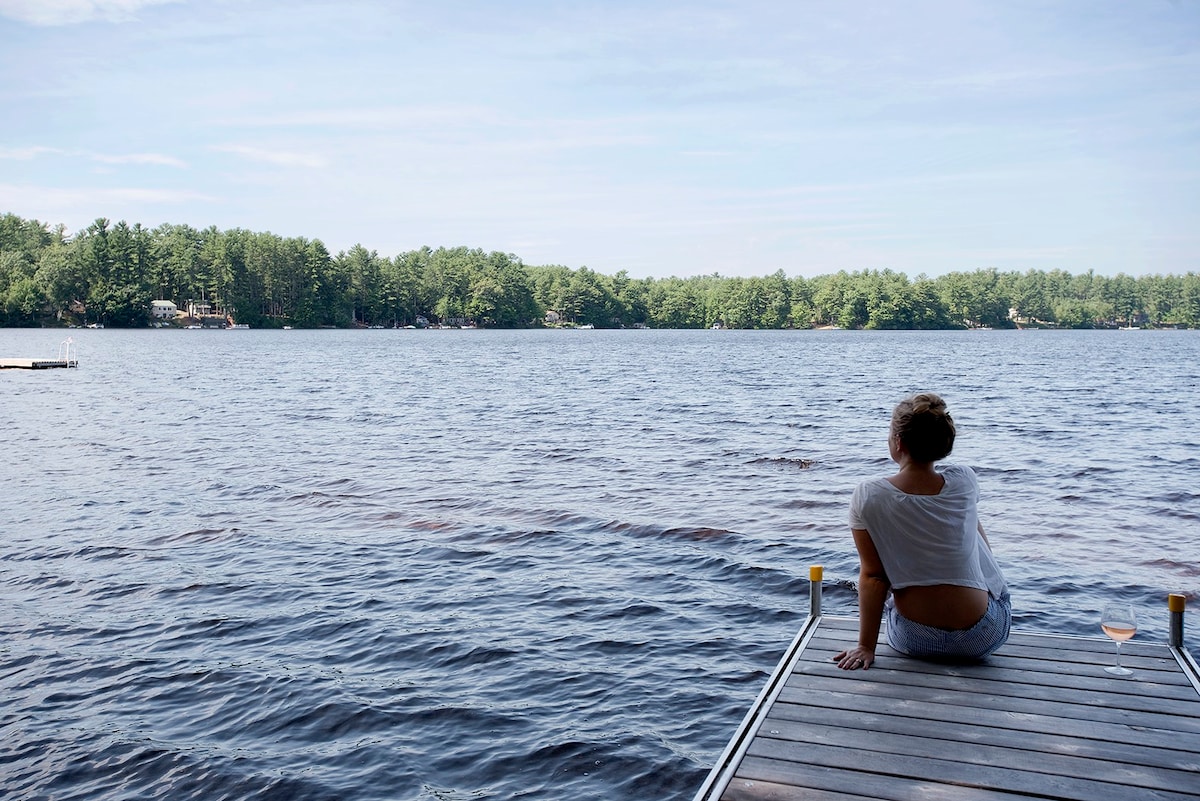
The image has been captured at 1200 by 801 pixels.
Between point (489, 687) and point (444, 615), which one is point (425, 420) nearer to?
point (444, 615)

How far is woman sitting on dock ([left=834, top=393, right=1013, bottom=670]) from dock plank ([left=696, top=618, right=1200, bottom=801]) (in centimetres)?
18

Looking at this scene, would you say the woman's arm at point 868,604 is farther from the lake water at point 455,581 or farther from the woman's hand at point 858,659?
the lake water at point 455,581

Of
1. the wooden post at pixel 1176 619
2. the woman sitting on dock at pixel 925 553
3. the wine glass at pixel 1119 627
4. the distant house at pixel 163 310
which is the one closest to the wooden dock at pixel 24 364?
the woman sitting on dock at pixel 925 553

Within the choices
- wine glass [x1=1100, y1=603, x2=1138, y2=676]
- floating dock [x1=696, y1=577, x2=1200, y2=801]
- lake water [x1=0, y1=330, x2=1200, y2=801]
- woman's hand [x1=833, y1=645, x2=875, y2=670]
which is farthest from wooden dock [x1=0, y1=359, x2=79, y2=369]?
wine glass [x1=1100, y1=603, x2=1138, y2=676]

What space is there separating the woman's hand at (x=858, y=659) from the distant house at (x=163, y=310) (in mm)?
170449

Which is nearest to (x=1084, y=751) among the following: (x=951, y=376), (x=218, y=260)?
(x=951, y=376)

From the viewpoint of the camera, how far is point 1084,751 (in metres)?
4.74

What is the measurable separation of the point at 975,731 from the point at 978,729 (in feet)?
0.14

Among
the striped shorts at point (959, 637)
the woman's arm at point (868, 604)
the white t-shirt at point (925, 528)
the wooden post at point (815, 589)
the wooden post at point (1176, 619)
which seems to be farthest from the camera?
the wooden post at point (815, 589)

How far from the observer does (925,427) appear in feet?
18.4

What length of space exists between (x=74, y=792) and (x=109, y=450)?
1873cm

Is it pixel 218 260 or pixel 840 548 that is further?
pixel 218 260

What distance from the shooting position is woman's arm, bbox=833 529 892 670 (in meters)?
5.89

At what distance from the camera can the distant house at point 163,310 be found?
15925 cm
